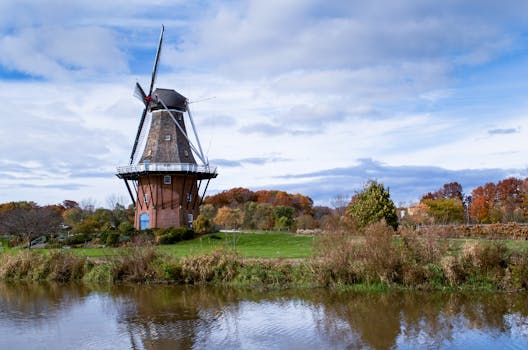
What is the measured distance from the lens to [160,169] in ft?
111

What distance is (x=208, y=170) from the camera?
3550 cm

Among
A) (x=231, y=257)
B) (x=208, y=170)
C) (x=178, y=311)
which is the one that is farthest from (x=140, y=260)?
(x=208, y=170)

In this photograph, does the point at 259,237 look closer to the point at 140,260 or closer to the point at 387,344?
the point at 140,260

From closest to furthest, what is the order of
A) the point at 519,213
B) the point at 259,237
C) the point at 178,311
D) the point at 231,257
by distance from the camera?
the point at 178,311 < the point at 231,257 < the point at 259,237 < the point at 519,213

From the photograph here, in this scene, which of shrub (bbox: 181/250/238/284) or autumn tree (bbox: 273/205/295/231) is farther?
autumn tree (bbox: 273/205/295/231)

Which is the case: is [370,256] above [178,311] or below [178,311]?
above

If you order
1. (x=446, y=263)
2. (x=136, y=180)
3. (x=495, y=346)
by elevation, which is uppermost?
(x=136, y=180)

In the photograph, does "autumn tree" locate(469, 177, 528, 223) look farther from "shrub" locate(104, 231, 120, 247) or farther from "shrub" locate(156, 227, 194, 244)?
"shrub" locate(104, 231, 120, 247)

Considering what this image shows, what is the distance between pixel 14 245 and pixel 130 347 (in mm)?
26432

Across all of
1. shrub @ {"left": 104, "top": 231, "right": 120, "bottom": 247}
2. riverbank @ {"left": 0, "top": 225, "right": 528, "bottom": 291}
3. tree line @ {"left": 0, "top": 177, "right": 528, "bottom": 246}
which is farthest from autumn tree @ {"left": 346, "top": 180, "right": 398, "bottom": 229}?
shrub @ {"left": 104, "top": 231, "right": 120, "bottom": 247}

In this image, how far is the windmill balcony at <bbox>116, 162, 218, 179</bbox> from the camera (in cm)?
3397

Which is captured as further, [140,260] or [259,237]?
[259,237]

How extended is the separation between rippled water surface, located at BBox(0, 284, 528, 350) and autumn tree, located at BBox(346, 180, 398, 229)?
10750 mm

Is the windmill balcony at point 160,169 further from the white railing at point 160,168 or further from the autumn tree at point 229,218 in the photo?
the autumn tree at point 229,218
